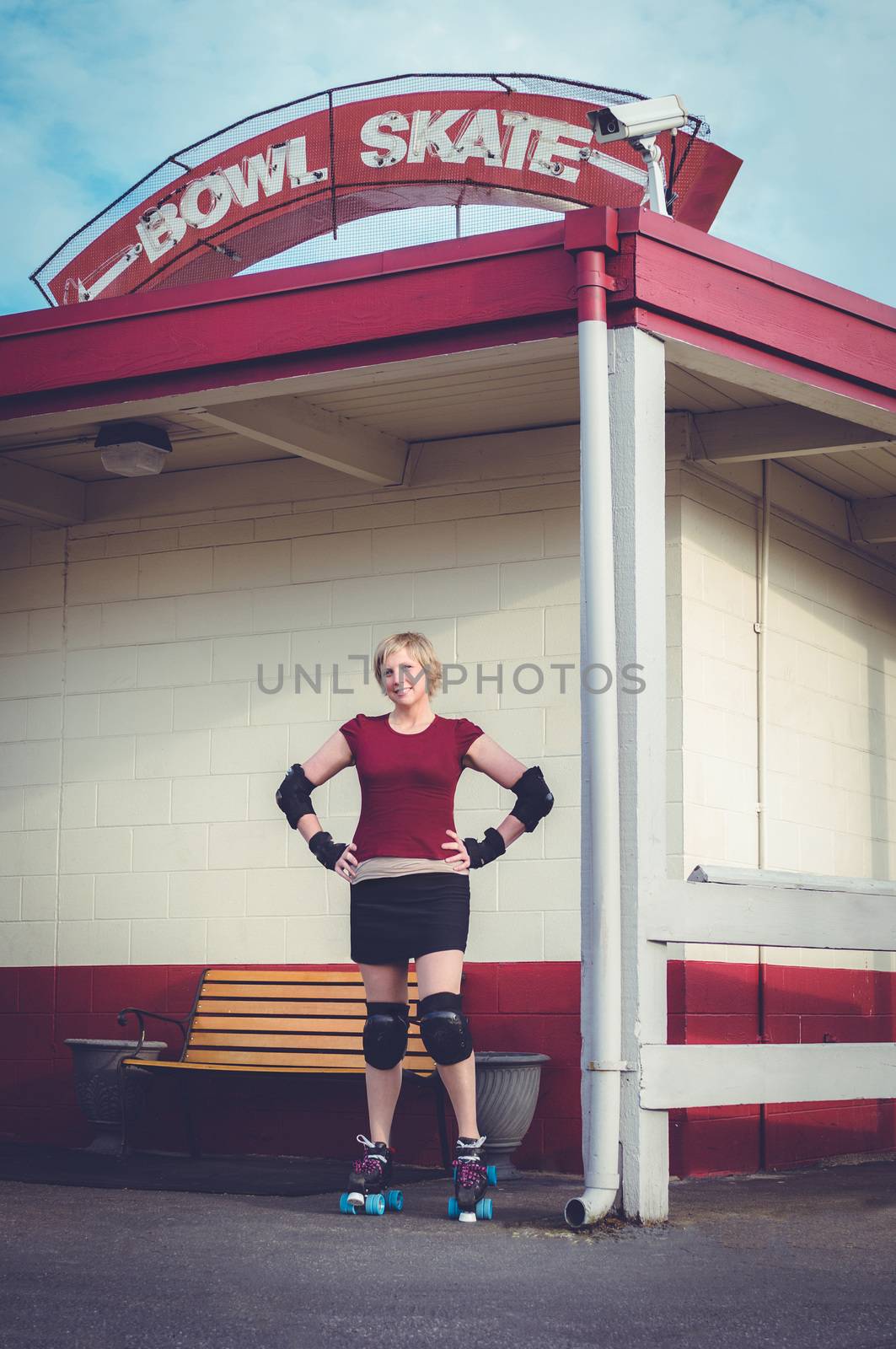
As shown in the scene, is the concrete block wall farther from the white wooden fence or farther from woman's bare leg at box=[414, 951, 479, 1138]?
woman's bare leg at box=[414, 951, 479, 1138]

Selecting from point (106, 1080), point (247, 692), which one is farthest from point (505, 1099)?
point (247, 692)

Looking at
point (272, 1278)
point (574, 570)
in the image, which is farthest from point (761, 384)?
point (272, 1278)

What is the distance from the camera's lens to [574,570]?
291 inches

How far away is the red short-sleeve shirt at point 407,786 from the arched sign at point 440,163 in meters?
2.76

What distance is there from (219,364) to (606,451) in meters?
1.73

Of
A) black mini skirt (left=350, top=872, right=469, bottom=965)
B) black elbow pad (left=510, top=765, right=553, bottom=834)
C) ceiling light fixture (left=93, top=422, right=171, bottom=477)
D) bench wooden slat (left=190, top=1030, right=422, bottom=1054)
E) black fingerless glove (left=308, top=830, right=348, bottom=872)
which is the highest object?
ceiling light fixture (left=93, top=422, right=171, bottom=477)

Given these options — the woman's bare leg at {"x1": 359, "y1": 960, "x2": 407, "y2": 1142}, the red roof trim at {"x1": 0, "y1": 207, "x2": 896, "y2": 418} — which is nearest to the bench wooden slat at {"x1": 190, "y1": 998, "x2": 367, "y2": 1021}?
the woman's bare leg at {"x1": 359, "y1": 960, "x2": 407, "y2": 1142}

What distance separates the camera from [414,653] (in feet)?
18.2

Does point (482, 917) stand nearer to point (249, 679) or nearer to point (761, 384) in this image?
point (249, 679)

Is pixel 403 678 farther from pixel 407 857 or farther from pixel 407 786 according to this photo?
pixel 407 857

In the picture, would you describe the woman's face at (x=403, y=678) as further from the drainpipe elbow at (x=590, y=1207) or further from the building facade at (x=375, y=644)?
the drainpipe elbow at (x=590, y=1207)

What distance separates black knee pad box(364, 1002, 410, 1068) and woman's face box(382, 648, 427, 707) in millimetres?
1069

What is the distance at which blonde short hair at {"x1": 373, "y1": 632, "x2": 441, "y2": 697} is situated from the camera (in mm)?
5555

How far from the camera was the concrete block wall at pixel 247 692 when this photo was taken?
743cm
